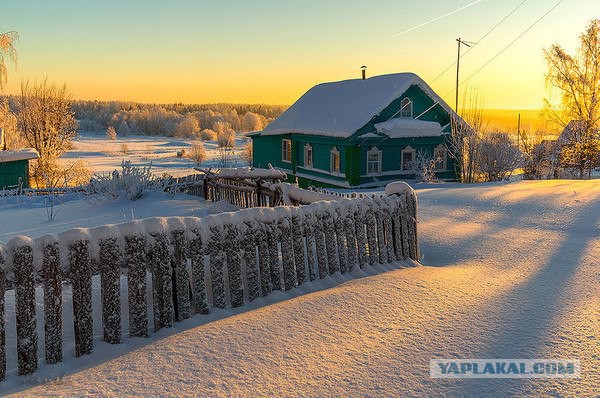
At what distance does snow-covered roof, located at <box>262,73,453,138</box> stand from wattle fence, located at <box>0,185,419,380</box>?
18.3 metres

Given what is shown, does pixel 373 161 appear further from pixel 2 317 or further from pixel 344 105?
pixel 2 317

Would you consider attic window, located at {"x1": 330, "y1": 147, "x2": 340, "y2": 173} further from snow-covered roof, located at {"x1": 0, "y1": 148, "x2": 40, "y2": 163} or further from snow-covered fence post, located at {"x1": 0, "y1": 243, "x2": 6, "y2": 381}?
snow-covered fence post, located at {"x1": 0, "y1": 243, "x2": 6, "y2": 381}

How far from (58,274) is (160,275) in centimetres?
85

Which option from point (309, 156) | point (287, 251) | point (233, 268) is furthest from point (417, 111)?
point (233, 268)

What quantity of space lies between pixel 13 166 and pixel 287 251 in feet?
74.3

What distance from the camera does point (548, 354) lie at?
3779 millimetres

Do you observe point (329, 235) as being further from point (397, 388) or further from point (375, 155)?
point (375, 155)

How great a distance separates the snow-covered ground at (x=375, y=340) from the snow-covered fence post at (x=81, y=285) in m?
0.13

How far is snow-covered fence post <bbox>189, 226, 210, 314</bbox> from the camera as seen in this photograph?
182 inches

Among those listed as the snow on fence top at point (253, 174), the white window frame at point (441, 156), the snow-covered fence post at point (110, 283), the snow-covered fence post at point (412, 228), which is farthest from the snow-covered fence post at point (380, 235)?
the white window frame at point (441, 156)

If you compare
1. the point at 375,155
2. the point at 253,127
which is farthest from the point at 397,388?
the point at 253,127

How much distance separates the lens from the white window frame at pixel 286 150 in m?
30.9

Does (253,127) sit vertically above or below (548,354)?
above

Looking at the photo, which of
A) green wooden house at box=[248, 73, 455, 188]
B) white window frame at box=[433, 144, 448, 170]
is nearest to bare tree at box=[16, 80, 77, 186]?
green wooden house at box=[248, 73, 455, 188]
